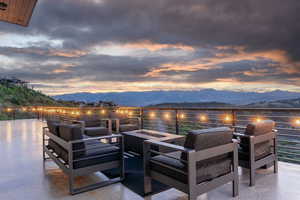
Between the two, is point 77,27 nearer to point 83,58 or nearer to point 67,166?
point 83,58

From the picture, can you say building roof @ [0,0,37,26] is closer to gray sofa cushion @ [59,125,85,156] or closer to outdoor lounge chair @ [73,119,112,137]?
gray sofa cushion @ [59,125,85,156]

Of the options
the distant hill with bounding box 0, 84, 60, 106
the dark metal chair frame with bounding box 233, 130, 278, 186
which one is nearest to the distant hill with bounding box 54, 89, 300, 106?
the dark metal chair frame with bounding box 233, 130, 278, 186

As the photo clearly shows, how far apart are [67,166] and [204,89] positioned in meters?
8.36

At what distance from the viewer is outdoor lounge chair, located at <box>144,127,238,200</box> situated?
1747mm

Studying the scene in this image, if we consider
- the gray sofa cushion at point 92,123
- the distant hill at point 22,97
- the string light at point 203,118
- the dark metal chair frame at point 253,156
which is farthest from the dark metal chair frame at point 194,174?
the distant hill at point 22,97

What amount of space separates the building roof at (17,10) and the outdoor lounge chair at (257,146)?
3.45m

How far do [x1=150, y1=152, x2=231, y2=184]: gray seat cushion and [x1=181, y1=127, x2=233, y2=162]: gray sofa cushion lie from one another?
0.14 meters

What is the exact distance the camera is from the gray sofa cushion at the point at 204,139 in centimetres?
176

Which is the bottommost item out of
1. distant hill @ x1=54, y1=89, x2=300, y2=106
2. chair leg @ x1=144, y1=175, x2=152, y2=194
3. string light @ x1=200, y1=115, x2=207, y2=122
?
chair leg @ x1=144, y1=175, x2=152, y2=194

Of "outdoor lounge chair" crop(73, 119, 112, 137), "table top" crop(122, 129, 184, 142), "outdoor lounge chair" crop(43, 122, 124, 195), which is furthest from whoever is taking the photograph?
"outdoor lounge chair" crop(73, 119, 112, 137)

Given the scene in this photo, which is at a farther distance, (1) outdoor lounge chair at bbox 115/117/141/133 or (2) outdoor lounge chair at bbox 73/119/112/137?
(1) outdoor lounge chair at bbox 115/117/141/133

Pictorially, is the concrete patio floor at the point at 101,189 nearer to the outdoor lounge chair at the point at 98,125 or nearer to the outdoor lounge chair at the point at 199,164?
the outdoor lounge chair at the point at 199,164

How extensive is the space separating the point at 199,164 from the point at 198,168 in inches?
1.5

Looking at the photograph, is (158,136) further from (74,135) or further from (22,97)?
(22,97)
